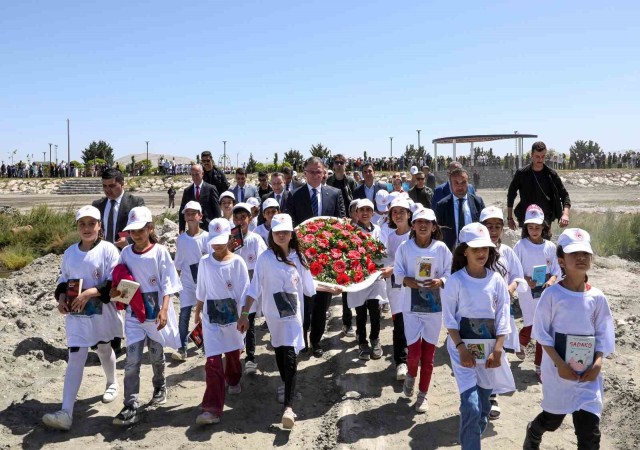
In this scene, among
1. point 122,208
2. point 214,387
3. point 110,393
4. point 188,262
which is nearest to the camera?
point 214,387

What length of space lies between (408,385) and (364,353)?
147 cm

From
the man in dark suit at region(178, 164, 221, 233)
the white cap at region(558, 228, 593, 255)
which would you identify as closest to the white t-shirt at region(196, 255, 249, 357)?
the white cap at region(558, 228, 593, 255)

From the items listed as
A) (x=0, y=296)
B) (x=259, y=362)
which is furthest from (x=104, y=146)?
(x=259, y=362)

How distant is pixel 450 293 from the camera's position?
16.0ft

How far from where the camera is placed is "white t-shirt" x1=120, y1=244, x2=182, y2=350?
6066 millimetres

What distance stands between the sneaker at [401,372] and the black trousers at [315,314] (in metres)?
1.39

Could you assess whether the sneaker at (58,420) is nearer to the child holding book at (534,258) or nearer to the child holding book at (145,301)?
the child holding book at (145,301)

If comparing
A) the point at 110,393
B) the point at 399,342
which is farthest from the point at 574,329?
the point at 110,393

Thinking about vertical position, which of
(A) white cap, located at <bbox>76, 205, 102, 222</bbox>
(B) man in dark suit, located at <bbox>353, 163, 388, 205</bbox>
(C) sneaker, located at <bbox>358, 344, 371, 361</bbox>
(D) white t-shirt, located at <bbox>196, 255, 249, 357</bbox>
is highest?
(B) man in dark suit, located at <bbox>353, 163, 388, 205</bbox>

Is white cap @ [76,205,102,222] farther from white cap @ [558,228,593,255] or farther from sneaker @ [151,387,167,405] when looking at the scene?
white cap @ [558,228,593,255]

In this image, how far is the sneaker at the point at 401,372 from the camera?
6.76 metres

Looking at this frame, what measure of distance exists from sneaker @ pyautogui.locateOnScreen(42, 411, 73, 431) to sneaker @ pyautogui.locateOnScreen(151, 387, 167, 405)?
91 centimetres

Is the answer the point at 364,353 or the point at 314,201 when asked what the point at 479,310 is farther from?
the point at 314,201

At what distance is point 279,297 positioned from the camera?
19.5 ft
